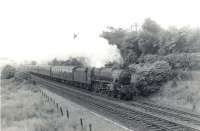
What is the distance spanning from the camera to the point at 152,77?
27.7 metres

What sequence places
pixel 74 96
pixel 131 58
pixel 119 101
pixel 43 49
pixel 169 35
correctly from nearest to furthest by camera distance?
pixel 119 101, pixel 74 96, pixel 169 35, pixel 131 58, pixel 43 49

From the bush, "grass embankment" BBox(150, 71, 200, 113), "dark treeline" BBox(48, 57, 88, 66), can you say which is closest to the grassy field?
the bush

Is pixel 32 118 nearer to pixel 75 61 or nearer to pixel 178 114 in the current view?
pixel 178 114

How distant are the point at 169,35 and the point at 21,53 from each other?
67303mm

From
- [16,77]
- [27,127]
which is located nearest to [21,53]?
[16,77]

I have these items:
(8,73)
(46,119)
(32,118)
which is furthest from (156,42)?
(8,73)

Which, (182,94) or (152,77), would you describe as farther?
(152,77)

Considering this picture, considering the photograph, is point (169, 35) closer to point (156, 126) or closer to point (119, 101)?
point (119, 101)

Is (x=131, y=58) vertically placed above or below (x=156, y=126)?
above

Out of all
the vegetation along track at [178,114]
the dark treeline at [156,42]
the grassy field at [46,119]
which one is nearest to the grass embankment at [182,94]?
the vegetation along track at [178,114]

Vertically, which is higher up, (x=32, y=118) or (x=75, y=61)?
(x=75, y=61)

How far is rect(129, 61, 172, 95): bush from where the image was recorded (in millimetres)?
27719

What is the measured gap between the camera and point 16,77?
55.1 m

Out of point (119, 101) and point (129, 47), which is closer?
point (119, 101)
